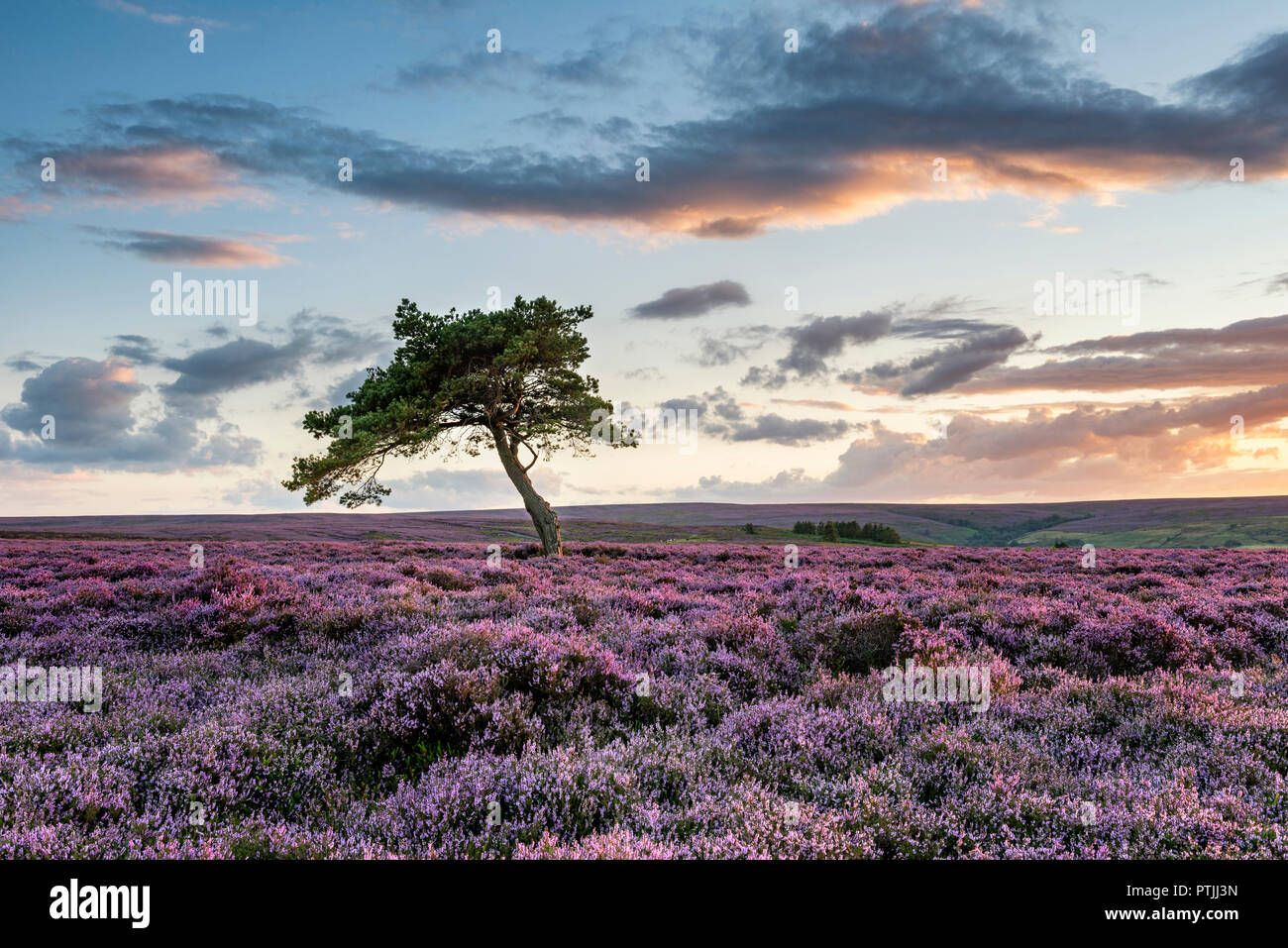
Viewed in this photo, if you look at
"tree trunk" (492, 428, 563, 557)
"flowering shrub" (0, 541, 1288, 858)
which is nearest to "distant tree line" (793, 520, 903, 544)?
"tree trunk" (492, 428, 563, 557)

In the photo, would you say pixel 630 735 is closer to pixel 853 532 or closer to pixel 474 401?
pixel 474 401

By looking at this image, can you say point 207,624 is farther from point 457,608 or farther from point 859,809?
point 859,809

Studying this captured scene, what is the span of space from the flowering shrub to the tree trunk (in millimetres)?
12894

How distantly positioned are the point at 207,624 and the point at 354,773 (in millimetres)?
5554

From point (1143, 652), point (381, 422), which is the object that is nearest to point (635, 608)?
point (1143, 652)

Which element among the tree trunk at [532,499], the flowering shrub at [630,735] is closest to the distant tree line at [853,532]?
the tree trunk at [532,499]

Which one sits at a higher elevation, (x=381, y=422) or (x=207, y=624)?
(x=381, y=422)

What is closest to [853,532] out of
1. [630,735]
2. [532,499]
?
[532,499]

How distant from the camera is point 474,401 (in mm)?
23062

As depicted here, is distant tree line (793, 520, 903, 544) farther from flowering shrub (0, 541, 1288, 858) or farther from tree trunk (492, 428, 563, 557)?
flowering shrub (0, 541, 1288, 858)

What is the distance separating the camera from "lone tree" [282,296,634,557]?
20.6 metres

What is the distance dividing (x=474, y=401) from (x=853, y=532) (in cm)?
6853

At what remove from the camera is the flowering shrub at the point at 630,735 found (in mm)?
3314
